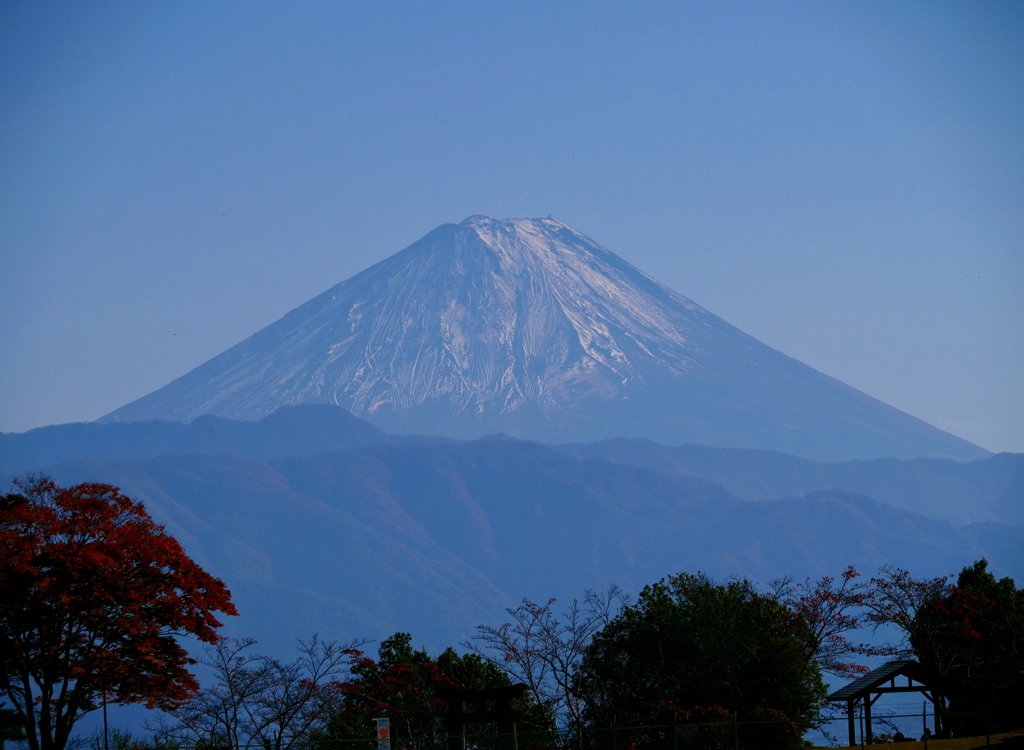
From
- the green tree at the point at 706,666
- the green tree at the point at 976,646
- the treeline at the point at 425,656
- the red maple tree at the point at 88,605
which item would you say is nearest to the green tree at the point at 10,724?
the treeline at the point at 425,656

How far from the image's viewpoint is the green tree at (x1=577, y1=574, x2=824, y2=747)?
3397 centimetres

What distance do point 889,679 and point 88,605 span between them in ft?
66.1

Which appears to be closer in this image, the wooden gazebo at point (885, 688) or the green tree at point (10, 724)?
the green tree at point (10, 724)

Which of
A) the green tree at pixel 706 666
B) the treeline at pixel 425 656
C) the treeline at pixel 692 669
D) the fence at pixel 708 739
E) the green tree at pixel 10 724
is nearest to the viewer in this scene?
the treeline at pixel 425 656

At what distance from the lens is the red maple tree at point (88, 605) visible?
25234 mm

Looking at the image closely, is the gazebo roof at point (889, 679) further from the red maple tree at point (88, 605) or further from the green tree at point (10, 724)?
the green tree at point (10, 724)

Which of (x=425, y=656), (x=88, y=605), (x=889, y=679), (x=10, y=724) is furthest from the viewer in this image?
(x=425, y=656)

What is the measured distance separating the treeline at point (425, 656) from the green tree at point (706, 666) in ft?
0.19

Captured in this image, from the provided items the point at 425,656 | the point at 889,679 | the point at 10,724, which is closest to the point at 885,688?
the point at 889,679

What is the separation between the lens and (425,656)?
48.2m

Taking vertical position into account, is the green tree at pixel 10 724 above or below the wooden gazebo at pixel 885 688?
above

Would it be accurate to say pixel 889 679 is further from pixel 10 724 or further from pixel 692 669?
pixel 10 724

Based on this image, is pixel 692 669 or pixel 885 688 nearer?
pixel 885 688

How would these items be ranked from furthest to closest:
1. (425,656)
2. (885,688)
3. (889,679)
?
(425,656) → (889,679) → (885,688)
